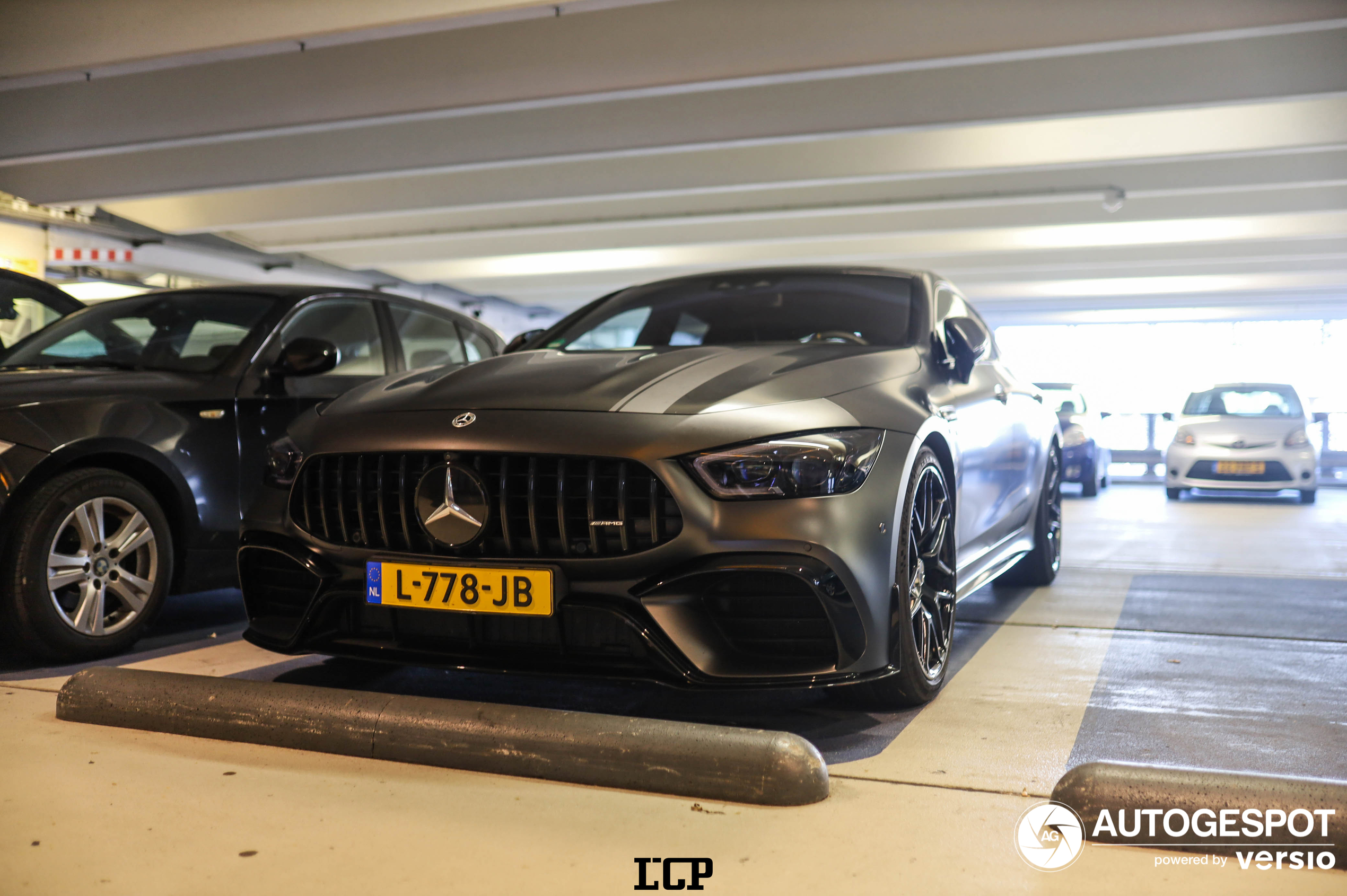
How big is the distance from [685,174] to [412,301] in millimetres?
7553

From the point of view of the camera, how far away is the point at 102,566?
365 cm

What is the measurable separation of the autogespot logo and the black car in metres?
2.16

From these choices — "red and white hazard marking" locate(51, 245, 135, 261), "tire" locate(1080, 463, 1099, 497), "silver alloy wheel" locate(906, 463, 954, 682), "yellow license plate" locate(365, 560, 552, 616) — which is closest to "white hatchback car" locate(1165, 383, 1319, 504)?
"tire" locate(1080, 463, 1099, 497)

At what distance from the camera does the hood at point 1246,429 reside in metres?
11.5

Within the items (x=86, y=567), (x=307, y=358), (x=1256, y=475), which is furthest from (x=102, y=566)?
(x=1256, y=475)

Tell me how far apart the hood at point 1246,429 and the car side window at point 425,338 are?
9387 millimetres

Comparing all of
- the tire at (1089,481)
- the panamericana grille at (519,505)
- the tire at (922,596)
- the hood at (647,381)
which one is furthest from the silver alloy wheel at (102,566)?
the tire at (1089,481)

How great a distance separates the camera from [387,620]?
2.68 metres

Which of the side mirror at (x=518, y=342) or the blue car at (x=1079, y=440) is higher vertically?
the side mirror at (x=518, y=342)

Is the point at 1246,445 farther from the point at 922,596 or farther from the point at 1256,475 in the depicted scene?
the point at 922,596

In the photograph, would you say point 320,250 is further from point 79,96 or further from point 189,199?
point 79,96

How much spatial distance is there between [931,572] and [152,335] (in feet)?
10.9

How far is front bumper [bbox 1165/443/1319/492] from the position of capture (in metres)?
11.4

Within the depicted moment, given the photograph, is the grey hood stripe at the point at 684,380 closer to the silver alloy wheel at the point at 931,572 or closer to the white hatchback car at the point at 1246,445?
the silver alloy wheel at the point at 931,572
